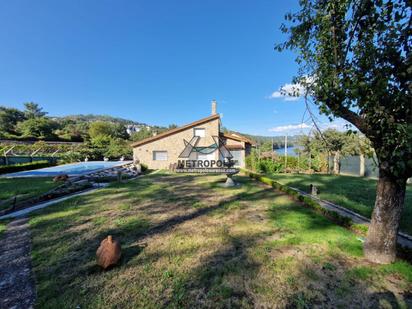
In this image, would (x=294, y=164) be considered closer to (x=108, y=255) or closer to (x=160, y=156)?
(x=160, y=156)

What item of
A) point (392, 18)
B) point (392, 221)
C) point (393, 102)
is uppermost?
point (392, 18)

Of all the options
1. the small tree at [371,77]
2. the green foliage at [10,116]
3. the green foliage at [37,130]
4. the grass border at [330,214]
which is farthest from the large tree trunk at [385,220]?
the green foliage at [10,116]

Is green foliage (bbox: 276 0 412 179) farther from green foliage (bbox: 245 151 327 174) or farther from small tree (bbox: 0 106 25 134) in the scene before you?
small tree (bbox: 0 106 25 134)

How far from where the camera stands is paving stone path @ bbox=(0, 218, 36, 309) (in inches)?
105

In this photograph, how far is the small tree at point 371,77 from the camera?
2.64 m

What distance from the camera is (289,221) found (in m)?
5.48

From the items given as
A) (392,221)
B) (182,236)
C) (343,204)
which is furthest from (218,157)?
(392,221)

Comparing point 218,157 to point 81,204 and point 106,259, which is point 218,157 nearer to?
point 81,204

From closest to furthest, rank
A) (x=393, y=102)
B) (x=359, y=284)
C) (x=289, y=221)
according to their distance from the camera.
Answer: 1. (x=393, y=102)
2. (x=359, y=284)
3. (x=289, y=221)

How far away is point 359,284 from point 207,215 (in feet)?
12.8

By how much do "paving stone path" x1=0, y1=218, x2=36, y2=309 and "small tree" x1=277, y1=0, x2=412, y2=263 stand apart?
5354 millimetres

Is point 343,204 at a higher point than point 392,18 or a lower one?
lower

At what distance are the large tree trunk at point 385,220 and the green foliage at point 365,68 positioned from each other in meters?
0.26

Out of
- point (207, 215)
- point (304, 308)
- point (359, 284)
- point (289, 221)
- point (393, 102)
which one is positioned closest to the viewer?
point (304, 308)
